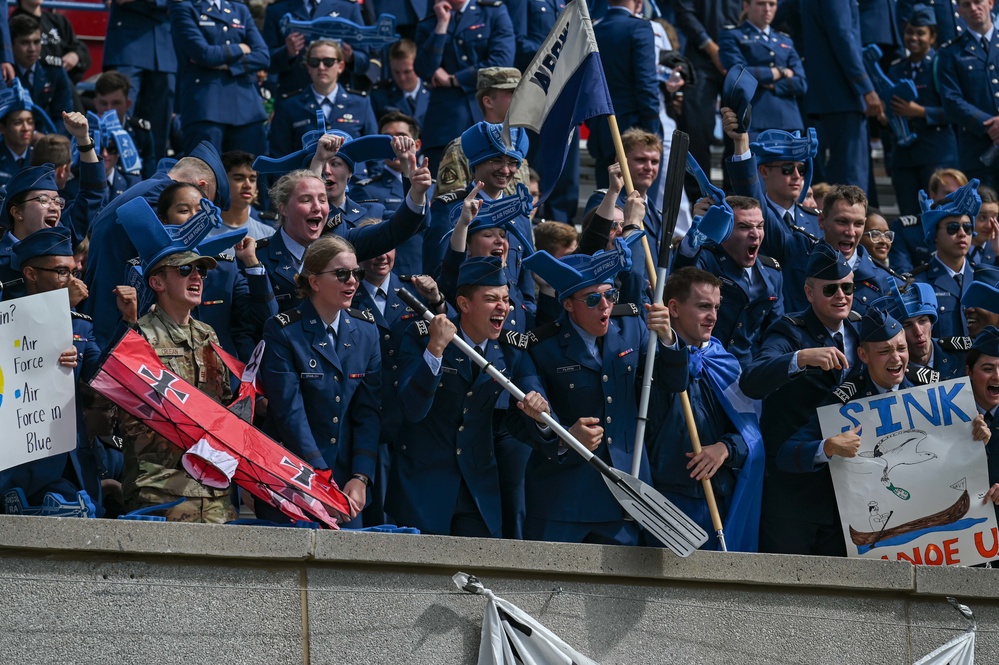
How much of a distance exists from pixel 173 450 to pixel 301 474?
549 millimetres

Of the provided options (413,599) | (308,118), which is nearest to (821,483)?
(413,599)

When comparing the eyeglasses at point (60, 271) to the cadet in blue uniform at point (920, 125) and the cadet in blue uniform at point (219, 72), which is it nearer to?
the cadet in blue uniform at point (219, 72)

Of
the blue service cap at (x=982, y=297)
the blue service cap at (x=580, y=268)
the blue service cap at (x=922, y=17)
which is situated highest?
the blue service cap at (x=580, y=268)

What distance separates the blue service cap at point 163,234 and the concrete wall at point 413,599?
1427 mm

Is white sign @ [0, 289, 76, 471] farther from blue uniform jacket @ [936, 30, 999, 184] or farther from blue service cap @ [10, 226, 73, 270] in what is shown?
blue uniform jacket @ [936, 30, 999, 184]

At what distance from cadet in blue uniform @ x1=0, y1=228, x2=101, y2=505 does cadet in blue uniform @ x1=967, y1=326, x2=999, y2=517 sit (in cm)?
421

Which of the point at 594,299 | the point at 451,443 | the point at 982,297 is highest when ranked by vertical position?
the point at 594,299

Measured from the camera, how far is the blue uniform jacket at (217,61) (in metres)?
12.6

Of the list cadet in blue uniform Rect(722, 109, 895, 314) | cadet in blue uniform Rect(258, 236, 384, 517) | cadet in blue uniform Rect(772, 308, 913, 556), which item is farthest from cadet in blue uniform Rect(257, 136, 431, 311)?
cadet in blue uniform Rect(772, 308, 913, 556)

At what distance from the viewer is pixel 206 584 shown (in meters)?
6.69

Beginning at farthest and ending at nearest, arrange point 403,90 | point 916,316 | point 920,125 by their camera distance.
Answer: point 920,125
point 403,90
point 916,316

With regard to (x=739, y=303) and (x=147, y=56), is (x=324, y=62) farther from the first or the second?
(x=739, y=303)

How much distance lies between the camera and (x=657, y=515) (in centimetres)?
720

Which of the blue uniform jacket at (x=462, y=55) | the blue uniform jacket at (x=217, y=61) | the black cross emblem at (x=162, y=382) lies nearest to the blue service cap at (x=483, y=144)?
the black cross emblem at (x=162, y=382)
